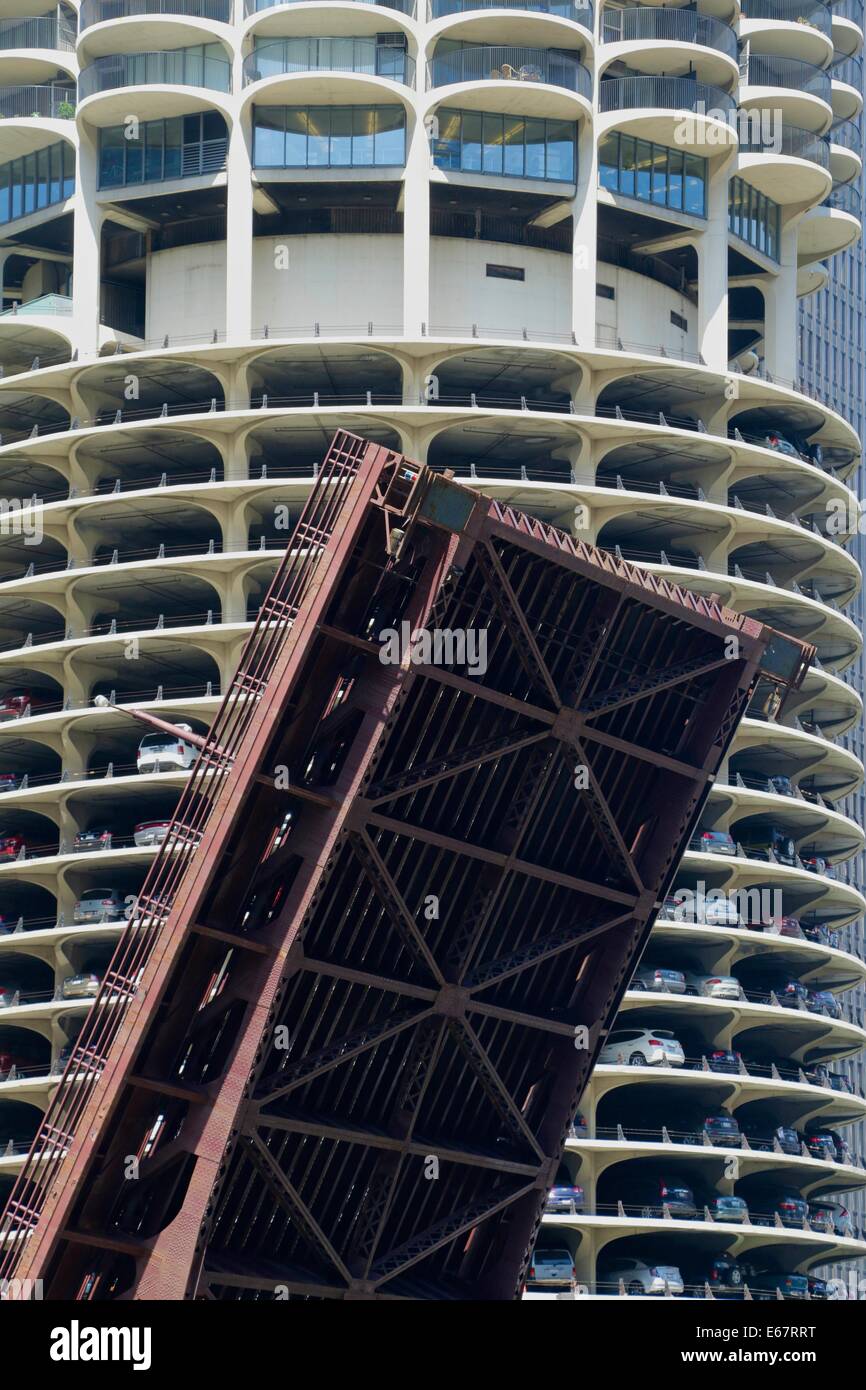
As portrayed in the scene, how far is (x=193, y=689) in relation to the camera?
8725cm

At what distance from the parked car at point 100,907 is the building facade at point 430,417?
0.47 ft

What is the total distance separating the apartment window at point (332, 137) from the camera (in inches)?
3479

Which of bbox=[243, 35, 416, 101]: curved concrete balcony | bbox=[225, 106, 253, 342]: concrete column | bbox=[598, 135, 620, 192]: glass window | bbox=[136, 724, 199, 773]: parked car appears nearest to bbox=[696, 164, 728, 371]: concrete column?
bbox=[598, 135, 620, 192]: glass window

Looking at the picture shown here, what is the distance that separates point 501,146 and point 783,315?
1474 cm

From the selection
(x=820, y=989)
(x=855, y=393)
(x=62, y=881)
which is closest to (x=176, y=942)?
(x=62, y=881)

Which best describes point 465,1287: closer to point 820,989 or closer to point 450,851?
point 450,851

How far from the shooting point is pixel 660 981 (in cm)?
8506

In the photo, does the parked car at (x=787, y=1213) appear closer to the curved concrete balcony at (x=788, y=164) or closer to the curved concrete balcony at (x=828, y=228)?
the curved concrete balcony at (x=788, y=164)

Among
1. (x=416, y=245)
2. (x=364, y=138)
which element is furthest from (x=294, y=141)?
(x=416, y=245)

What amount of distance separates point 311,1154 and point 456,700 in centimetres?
745

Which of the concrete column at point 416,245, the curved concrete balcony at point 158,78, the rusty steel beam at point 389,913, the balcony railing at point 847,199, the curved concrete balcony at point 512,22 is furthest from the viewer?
the balcony railing at point 847,199

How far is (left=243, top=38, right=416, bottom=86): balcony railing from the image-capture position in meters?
87.9

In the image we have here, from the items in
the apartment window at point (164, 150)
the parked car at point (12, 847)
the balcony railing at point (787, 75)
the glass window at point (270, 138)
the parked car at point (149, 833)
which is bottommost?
the parked car at point (12, 847)

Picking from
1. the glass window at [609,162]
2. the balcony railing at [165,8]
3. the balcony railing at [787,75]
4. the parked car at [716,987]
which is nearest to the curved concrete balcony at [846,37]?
the balcony railing at [787,75]
